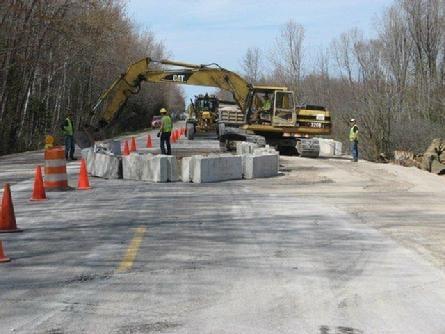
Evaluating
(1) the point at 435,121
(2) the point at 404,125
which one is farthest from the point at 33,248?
(1) the point at 435,121

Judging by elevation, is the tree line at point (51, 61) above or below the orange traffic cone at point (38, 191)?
above

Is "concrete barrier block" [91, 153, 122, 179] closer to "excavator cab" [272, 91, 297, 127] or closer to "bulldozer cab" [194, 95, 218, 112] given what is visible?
"excavator cab" [272, 91, 297, 127]

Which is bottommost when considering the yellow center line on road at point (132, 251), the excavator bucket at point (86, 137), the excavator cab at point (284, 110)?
the yellow center line on road at point (132, 251)

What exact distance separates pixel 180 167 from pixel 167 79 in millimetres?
10716

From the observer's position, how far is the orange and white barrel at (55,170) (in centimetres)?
1589

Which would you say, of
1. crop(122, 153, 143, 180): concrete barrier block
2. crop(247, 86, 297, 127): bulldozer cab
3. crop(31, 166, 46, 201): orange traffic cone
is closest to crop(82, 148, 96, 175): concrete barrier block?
crop(122, 153, 143, 180): concrete barrier block

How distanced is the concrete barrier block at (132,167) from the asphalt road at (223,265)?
363 cm

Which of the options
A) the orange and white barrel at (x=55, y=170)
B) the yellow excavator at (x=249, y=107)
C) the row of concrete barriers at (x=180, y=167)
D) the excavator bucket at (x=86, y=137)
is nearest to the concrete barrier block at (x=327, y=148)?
the yellow excavator at (x=249, y=107)

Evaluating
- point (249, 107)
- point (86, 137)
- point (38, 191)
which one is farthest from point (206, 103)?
point (38, 191)

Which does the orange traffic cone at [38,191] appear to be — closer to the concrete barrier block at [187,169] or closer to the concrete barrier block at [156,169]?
the concrete barrier block at [156,169]

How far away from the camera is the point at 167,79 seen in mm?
28812

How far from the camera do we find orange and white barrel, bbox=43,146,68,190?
15891mm

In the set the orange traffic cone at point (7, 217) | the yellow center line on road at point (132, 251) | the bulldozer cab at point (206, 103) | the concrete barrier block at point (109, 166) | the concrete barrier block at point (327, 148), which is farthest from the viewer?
the bulldozer cab at point (206, 103)

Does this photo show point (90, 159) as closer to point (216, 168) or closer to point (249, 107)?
point (216, 168)
